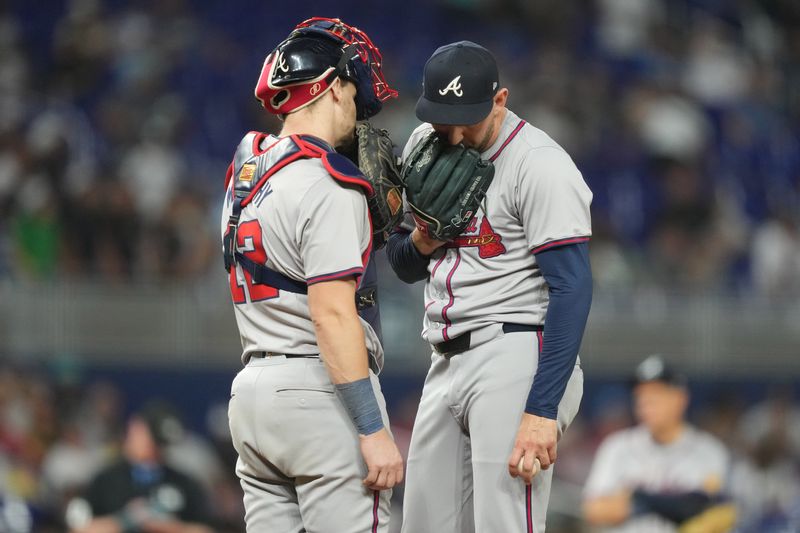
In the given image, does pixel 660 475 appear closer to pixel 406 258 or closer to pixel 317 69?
pixel 406 258

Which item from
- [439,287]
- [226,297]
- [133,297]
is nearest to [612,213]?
[226,297]

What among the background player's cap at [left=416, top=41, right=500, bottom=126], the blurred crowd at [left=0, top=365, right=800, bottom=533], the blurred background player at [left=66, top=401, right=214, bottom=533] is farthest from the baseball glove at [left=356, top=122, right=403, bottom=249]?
the blurred crowd at [left=0, top=365, right=800, bottom=533]

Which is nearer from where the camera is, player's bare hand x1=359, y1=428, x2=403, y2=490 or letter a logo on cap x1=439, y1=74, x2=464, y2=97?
player's bare hand x1=359, y1=428, x2=403, y2=490

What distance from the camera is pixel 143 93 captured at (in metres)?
11.3

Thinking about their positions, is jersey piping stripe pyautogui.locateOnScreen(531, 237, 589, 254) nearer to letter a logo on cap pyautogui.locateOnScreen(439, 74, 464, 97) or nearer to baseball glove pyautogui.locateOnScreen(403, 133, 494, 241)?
baseball glove pyautogui.locateOnScreen(403, 133, 494, 241)

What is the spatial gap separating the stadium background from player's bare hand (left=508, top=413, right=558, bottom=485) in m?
5.20

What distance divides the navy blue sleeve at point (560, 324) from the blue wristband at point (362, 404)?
1.50ft

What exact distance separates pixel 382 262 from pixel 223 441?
196 cm

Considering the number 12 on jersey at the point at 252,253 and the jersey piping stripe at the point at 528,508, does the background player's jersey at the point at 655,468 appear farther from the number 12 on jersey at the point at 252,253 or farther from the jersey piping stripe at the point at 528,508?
the number 12 on jersey at the point at 252,253

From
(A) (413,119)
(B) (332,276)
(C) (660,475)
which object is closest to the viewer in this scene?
(B) (332,276)

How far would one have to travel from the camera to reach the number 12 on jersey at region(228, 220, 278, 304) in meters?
3.46

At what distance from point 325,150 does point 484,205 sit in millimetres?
530

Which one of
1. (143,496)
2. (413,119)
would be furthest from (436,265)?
(413,119)

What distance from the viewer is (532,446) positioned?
3.44 meters
